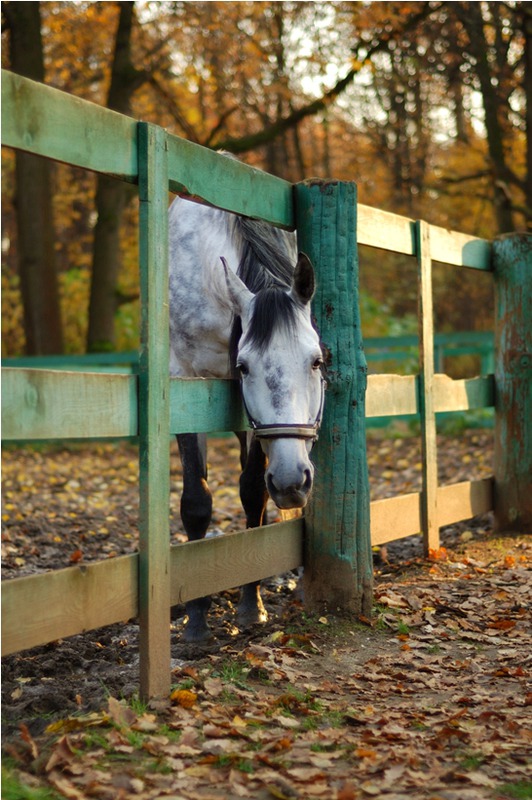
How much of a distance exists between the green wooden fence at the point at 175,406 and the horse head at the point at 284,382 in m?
0.23

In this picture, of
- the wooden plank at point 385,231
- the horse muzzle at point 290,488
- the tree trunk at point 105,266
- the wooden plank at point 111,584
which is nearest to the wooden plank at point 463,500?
the wooden plank at point 385,231

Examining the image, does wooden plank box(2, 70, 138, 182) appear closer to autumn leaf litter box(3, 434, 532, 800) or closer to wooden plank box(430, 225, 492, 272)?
autumn leaf litter box(3, 434, 532, 800)

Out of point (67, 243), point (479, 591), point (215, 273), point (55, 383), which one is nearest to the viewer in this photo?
point (55, 383)

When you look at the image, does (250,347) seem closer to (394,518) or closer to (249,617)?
(249,617)

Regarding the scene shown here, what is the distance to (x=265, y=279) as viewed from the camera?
4.06 m

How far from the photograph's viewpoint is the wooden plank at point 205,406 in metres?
3.46

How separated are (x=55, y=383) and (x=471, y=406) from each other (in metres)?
4.01

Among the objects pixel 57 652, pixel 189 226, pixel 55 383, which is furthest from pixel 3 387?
pixel 189 226

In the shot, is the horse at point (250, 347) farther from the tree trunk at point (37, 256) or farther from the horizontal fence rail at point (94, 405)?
the tree trunk at point (37, 256)

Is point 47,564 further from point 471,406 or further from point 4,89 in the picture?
point 4,89

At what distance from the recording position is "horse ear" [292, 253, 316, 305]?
148 inches

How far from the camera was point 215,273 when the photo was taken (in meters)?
4.58

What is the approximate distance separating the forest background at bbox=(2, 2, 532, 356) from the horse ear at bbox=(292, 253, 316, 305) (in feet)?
28.5

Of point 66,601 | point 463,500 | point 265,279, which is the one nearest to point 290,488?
point 66,601
